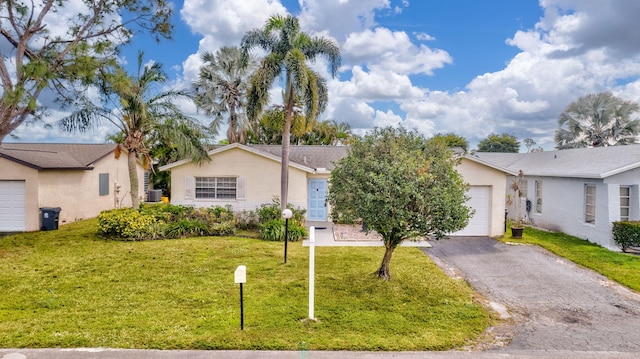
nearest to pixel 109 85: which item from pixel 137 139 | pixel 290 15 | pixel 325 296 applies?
pixel 137 139

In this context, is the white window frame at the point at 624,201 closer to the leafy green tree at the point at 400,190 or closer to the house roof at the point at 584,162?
the house roof at the point at 584,162

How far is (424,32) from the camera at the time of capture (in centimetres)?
1435

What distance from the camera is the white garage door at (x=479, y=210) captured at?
47.9ft

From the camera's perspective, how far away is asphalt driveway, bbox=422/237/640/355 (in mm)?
5789

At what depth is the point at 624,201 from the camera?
13.1m

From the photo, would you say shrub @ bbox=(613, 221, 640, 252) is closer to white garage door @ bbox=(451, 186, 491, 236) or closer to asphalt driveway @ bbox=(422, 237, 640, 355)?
asphalt driveway @ bbox=(422, 237, 640, 355)

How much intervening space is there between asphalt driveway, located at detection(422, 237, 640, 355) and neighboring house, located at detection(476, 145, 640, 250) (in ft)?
10.3

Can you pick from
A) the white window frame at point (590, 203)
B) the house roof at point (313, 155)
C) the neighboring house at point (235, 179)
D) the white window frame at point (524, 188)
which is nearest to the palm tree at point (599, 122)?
the white window frame at point (524, 188)

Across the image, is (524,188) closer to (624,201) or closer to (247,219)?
(624,201)

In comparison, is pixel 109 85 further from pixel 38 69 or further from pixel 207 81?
pixel 207 81

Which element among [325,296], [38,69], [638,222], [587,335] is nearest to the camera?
[587,335]

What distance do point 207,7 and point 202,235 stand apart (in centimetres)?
856

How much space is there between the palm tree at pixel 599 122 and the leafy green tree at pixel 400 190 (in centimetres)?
2268

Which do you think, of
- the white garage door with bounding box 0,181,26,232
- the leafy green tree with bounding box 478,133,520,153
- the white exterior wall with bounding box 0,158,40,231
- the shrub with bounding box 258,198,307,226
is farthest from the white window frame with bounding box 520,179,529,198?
the leafy green tree with bounding box 478,133,520,153
